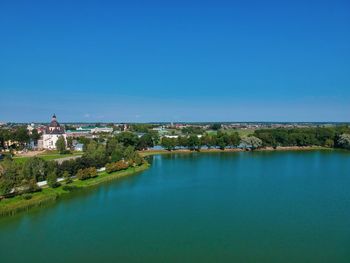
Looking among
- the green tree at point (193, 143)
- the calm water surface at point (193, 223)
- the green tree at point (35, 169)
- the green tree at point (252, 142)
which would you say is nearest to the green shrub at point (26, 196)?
the calm water surface at point (193, 223)

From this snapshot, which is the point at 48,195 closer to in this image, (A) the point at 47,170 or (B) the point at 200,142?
(A) the point at 47,170

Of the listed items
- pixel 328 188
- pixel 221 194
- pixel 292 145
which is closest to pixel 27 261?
pixel 221 194

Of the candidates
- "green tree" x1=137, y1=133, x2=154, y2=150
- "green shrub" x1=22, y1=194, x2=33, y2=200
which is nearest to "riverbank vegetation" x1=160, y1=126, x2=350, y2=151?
"green tree" x1=137, y1=133, x2=154, y2=150

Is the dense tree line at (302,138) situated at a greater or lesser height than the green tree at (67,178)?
greater

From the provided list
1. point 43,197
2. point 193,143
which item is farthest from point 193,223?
point 193,143

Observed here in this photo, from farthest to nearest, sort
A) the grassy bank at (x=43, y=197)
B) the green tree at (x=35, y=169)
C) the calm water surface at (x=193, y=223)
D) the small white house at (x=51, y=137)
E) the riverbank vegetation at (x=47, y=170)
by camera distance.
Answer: the small white house at (x=51, y=137)
the green tree at (x=35, y=169)
the riverbank vegetation at (x=47, y=170)
the grassy bank at (x=43, y=197)
the calm water surface at (x=193, y=223)

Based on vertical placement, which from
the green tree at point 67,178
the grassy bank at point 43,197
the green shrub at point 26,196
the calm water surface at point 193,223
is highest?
the green tree at point 67,178

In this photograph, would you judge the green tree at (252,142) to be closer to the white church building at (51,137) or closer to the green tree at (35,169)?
the white church building at (51,137)

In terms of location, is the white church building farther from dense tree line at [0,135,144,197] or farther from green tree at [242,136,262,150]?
green tree at [242,136,262,150]

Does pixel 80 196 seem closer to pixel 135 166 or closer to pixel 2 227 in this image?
pixel 2 227
